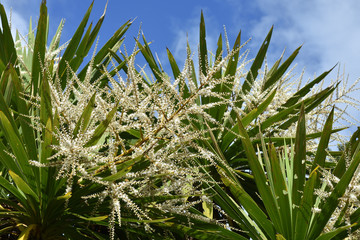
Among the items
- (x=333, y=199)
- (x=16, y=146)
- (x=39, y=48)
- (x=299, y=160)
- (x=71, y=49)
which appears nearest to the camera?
(x=16, y=146)

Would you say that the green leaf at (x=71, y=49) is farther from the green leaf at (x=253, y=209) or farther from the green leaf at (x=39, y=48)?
the green leaf at (x=253, y=209)


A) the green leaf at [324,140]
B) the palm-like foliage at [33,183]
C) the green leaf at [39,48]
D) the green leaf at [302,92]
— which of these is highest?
the green leaf at [302,92]

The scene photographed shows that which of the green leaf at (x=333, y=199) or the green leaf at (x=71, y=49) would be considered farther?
the green leaf at (x=71, y=49)

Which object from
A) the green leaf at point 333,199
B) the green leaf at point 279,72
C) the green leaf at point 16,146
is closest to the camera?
the green leaf at point 16,146

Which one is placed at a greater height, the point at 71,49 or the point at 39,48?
the point at 71,49

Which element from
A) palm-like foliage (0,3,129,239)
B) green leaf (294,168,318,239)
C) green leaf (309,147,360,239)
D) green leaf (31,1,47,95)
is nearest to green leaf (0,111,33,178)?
palm-like foliage (0,3,129,239)

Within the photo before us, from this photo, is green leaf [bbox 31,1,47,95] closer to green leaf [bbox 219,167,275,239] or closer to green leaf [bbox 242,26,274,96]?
green leaf [bbox 219,167,275,239]

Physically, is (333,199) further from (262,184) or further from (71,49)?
(71,49)

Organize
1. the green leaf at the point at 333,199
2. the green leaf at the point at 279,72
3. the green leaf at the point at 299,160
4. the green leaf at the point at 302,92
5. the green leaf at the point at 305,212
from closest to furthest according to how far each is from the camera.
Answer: the green leaf at the point at 333,199, the green leaf at the point at 305,212, the green leaf at the point at 299,160, the green leaf at the point at 302,92, the green leaf at the point at 279,72

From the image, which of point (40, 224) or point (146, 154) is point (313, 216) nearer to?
point (146, 154)

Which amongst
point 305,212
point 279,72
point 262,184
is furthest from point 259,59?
point 305,212

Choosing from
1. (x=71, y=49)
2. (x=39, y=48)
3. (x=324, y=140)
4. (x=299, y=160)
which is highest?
(x=71, y=49)

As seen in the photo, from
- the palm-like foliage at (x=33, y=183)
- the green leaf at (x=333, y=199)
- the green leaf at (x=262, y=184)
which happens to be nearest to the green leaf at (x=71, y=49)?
the palm-like foliage at (x=33, y=183)

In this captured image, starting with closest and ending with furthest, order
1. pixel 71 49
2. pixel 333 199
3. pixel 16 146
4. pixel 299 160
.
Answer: pixel 16 146 → pixel 333 199 → pixel 299 160 → pixel 71 49
